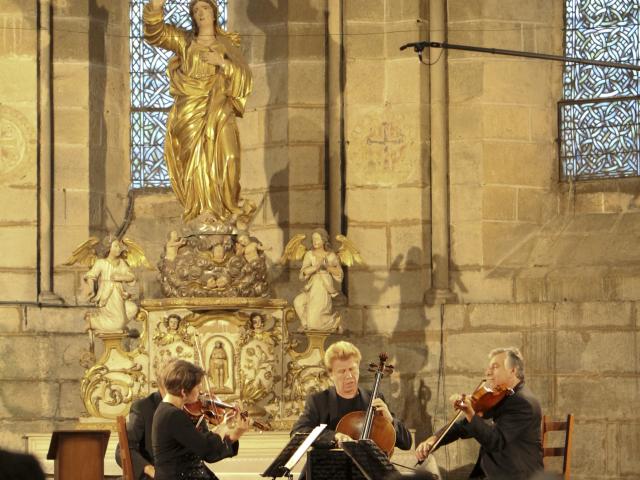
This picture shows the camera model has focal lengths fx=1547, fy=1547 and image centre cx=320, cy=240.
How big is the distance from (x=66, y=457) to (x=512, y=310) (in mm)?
5134

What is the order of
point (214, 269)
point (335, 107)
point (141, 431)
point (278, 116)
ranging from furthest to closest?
point (278, 116) < point (335, 107) < point (214, 269) < point (141, 431)

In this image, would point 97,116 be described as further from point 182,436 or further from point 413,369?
point 182,436

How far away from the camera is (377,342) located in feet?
41.5

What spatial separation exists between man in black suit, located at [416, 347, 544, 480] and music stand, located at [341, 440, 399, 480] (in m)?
0.87

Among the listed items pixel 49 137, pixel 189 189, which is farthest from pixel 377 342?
pixel 49 137

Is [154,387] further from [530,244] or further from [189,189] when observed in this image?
[530,244]

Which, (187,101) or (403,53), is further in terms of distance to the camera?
(403,53)

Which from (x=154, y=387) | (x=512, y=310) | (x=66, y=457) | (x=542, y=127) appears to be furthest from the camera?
(x=542, y=127)

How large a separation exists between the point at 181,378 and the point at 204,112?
177 inches

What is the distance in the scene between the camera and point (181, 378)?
702cm

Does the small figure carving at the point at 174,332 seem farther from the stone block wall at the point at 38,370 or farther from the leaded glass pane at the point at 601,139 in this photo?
A: the leaded glass pane at the point at 601,139

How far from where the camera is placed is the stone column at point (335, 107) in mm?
12938

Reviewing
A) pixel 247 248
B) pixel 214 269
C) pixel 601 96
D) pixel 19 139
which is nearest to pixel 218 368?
pixel 214 269

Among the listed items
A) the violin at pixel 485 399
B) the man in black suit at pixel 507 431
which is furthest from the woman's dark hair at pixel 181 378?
the violin at pixel 485 399
